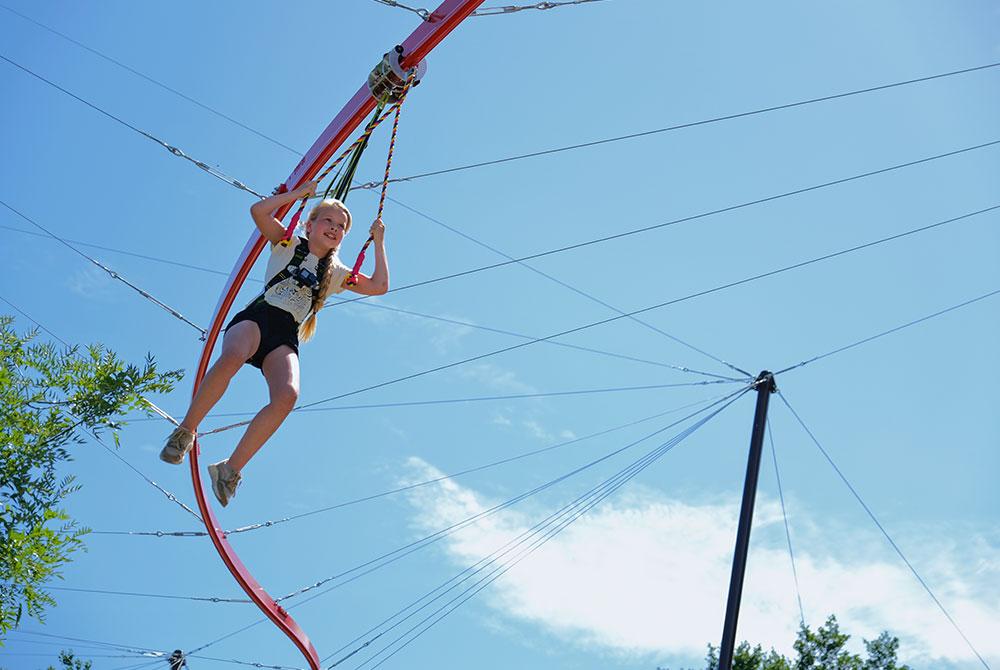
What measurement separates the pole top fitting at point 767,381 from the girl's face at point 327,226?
5081 mm

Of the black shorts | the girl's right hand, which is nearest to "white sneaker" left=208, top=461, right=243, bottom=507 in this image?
the black shorts

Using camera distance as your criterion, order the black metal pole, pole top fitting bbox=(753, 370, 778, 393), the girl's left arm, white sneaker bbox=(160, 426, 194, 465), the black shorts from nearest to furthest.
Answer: white sneaker bbox=(160, 426, 194, 465), the black shorts, the girl's left arm, the black metal pole, pole top fitting bbox=(753, 370, 778, 393)

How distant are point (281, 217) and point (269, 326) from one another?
56.1 inches

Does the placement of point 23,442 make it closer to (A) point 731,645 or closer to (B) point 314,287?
(B) point 314,287

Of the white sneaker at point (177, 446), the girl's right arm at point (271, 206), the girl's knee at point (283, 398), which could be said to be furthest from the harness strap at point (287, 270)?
the white sneaker at point (177, 446)

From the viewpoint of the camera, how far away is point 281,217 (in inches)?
287

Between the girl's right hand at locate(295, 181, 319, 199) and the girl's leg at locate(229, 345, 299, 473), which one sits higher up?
the girl's right hand at locate(295, 181, 319, 199)

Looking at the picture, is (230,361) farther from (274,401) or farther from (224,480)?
(224,480)

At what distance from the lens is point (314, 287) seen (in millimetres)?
6238

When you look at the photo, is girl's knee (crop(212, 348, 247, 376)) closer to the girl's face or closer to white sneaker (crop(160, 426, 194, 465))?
white sneaker (crop(160, 426, 194, 465))

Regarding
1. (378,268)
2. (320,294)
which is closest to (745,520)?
(378,268)

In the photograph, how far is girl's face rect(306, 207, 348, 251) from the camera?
20.6 ft

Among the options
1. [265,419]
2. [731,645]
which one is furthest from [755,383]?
[265,419]

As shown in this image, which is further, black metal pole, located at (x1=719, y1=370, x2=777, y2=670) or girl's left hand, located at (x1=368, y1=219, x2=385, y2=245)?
black metal pole, located at (x1=719, y1=370, x2=777, y2=670)
